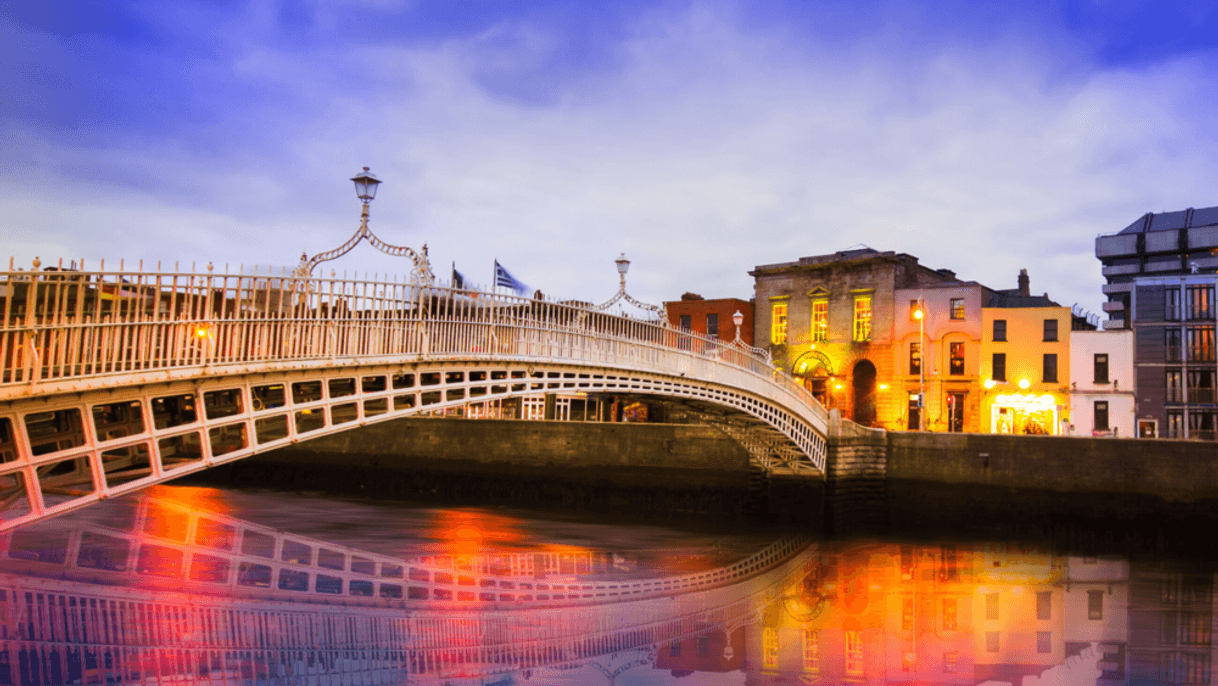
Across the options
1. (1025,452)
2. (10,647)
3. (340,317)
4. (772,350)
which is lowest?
(10,647)

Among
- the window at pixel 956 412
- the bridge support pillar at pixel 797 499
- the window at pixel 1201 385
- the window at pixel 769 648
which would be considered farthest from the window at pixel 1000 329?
the window at pixel 769 648

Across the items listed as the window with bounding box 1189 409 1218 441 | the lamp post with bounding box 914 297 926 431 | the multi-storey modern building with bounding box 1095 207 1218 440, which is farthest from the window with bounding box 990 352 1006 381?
the window with bounding box 1189 409 1218 441

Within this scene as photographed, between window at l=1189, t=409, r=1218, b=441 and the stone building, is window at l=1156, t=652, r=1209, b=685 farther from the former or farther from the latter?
the stone building

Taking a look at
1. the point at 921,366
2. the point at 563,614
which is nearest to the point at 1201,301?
the point at 921,366

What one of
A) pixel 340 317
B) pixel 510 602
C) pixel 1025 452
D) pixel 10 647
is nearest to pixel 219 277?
pixel 340 317

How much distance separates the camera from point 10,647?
38.8 feet

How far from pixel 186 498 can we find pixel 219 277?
2213cm

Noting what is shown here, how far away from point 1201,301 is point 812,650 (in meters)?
→ 30.7

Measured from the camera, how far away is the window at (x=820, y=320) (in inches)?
1711

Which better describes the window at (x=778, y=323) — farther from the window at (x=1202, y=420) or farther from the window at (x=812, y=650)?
the window at (x=812, y=650)

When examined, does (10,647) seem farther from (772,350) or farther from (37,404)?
(772,350)

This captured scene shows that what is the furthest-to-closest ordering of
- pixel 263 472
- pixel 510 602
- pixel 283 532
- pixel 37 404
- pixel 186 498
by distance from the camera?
pixel 263 472
pixel 186 498
pixel 283 532
pixel 510 602
pixel 37 404

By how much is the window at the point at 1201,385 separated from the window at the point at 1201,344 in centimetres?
51

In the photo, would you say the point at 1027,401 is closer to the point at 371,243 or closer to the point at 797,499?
the point at 797,499
